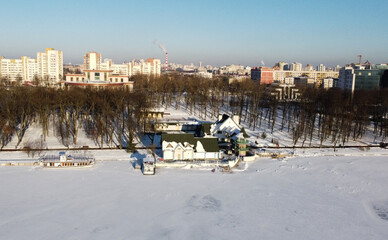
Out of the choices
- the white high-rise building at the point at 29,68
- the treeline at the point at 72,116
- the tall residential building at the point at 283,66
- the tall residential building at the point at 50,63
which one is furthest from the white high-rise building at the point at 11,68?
the tall residential building at the point at 283,66

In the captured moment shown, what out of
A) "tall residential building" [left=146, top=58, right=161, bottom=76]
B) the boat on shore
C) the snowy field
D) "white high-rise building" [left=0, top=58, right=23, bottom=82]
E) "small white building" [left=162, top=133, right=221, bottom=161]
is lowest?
the snowy field

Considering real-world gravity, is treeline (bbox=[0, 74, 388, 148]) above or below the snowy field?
above

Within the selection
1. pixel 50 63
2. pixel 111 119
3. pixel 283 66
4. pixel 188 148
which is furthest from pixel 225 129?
pixel 283 66

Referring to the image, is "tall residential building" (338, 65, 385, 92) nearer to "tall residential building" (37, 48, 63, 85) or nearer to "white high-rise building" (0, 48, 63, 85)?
"white high-rise building" (0, 48, 63, 85)

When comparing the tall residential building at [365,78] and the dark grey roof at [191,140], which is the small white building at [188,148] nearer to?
the dark grey roof at [191,140]

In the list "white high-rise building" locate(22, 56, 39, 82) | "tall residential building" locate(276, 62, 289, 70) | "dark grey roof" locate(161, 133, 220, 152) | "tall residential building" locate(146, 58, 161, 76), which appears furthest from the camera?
"tall residential building" locate(276, 62, 289, 70)

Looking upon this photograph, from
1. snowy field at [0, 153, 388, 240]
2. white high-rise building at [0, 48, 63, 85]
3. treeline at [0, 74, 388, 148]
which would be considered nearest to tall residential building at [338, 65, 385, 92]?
treeline at [0, 74, 388, 148]

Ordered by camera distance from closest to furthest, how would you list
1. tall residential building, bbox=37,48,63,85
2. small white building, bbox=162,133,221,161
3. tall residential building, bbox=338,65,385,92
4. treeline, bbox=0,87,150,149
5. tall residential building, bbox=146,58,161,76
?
small white building, bbox=162,133,221,161, treeline, bbox=0,87,150,149, tall residential building, bbox=338,65,385,92, tall residential building, bbox=37,48,63,85, tall residential building, bbox=146,58,161,76

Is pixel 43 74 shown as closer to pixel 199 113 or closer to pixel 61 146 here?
pixel 199 113
